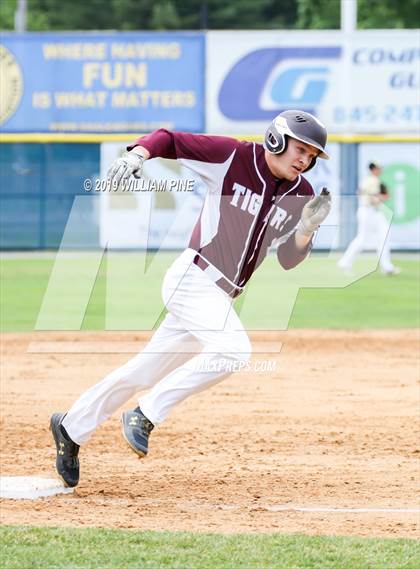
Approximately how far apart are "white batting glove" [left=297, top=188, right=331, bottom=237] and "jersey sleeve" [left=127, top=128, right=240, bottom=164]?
587 millimetres

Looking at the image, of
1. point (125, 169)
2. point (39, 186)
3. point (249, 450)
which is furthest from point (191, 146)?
point (39, 186)

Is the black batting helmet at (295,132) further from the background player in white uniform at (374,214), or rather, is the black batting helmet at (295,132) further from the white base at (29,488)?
the background player in white uniform at (374,214)

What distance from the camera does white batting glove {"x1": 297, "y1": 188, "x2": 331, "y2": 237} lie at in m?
6.86

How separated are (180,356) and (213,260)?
62 centimetres

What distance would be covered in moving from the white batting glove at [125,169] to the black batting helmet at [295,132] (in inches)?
32.1

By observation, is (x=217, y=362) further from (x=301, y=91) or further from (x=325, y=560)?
(x=301, y=91)

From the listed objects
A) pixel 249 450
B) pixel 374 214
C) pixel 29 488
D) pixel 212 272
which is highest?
pixel 212 272

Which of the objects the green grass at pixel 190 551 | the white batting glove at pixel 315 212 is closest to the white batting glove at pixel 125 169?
the white batting glove at pixel 315 212

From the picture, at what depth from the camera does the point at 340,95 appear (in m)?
27.4

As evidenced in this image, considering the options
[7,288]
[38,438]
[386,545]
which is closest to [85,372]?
[38,438]

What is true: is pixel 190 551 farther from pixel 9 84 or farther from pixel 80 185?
pixel 9 84

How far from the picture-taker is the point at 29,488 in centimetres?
717

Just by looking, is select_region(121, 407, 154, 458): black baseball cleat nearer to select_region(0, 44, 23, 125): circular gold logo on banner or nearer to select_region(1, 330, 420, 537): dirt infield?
select_region(1, 330, 420, 537): dirt infield

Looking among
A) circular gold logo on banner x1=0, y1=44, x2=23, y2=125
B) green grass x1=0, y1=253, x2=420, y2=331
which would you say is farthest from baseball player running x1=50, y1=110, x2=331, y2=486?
circular gold logo on banner x1=0, y1=44, x2=23, y2=125
